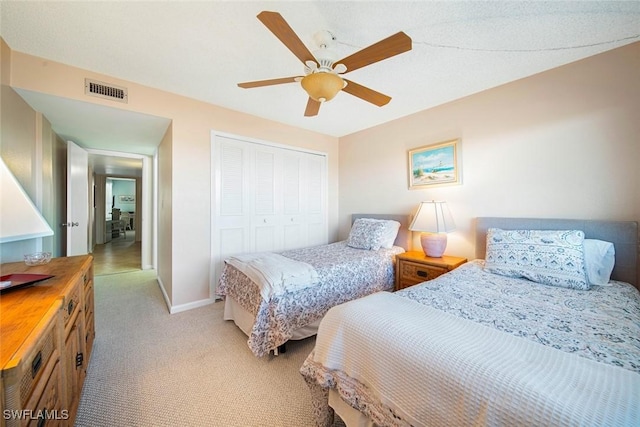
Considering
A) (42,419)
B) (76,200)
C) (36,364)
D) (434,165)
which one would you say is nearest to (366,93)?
(434,165)

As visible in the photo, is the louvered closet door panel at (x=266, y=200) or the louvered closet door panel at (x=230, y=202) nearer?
the louvered closet door panel at (x=230, y=202)

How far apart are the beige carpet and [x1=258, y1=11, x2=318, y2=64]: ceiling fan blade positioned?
2.15 metres

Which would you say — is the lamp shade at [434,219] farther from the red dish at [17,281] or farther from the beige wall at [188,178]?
the red dish at [17,281]

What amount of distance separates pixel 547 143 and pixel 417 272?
167 cm

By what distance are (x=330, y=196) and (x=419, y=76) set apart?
2.32 m

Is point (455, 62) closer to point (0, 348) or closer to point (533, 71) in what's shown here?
point (533, 71)

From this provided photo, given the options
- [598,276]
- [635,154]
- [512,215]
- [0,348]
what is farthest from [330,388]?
[635,154]

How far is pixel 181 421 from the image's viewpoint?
4.58 ft

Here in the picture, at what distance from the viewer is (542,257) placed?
5.90ft

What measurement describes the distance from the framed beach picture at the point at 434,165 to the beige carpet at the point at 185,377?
2272 millimetres

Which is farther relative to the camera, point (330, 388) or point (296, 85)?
point (296, 85)

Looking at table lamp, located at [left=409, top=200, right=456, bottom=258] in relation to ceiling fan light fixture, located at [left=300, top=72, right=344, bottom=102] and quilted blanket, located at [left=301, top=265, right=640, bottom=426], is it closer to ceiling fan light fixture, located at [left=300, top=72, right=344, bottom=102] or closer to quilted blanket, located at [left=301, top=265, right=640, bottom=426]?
quilted blanket, located at [left=301, top=265, right=640, bottom=426]

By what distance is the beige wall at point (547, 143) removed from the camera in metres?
1.85

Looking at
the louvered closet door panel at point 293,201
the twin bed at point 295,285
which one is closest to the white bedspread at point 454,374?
the twin bed at point 295,285
